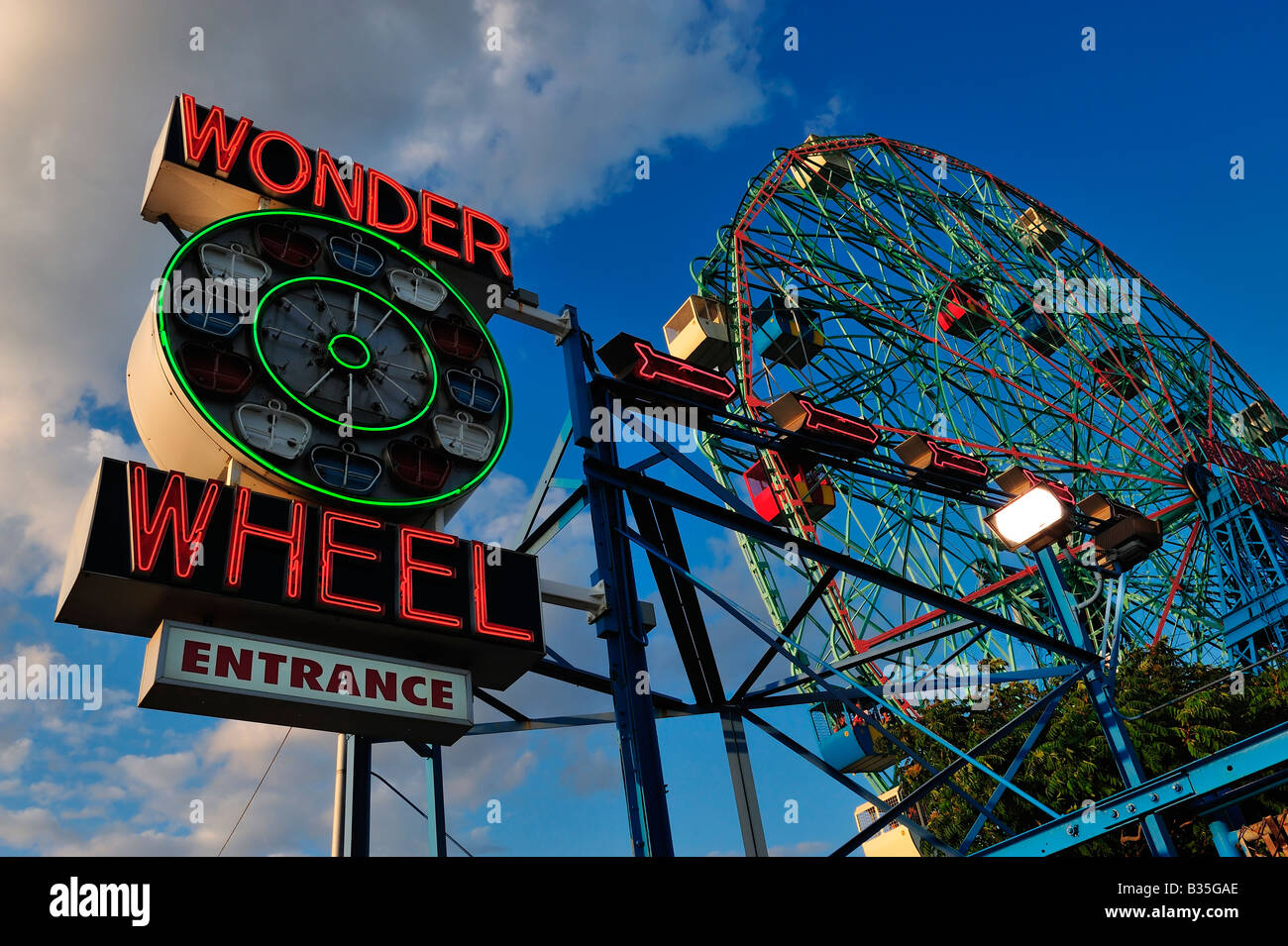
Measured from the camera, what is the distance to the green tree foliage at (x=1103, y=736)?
20.5 metres

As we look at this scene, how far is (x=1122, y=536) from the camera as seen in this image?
1389 centimetres

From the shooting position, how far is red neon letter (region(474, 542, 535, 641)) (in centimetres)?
1285

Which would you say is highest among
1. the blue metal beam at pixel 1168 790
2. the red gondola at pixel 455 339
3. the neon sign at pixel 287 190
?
the neon sign at pixel 287 190

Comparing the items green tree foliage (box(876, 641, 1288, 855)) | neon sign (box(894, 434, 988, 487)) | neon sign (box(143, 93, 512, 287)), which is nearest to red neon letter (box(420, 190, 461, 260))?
neon sign (box(143, 93, 512, 287))

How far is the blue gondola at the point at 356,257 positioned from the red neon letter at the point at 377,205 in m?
0.59

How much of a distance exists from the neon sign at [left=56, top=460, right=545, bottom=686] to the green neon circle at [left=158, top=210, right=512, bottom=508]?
65 centimetres

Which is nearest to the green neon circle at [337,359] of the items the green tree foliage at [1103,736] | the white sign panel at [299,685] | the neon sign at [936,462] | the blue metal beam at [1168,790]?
the white sign panel at [299,685]

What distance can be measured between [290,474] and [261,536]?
164 centimetres

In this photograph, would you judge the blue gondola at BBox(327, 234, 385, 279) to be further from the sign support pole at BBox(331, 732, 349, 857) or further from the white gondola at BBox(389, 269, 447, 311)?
the sign support pole at BBox(331, 732, 349, 857)

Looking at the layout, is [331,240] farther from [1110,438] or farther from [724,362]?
[1110,438]

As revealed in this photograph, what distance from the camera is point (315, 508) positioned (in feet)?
41.7

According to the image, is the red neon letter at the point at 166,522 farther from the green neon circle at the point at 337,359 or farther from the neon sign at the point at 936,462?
the neon sign at the point at 936,462
